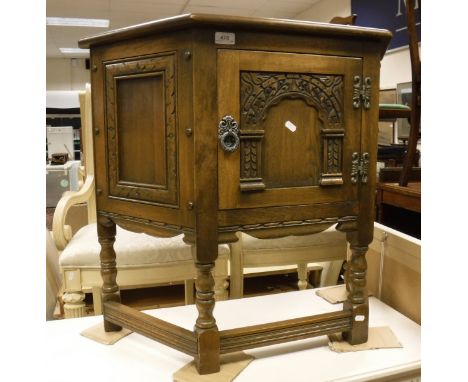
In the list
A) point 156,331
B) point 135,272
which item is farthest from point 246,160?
point 135,272

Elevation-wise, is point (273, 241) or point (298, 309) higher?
point (273, 241)

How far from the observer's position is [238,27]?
83cm

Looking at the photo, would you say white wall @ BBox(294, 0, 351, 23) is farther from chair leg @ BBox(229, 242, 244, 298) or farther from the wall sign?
chair leg @ BBox(229, 242, 244, 298)

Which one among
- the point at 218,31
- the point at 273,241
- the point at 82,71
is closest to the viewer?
the point at 218,31

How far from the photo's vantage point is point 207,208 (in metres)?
0.86

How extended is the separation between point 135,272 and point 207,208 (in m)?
0.70

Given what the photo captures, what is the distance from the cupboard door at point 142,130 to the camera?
34.9 inches

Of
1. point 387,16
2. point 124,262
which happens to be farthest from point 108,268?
point 387,16

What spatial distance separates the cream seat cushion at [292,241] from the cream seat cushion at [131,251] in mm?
109

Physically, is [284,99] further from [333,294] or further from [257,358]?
[333,294]

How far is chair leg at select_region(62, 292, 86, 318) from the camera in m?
1.43

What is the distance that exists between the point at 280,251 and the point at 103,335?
0.71 m

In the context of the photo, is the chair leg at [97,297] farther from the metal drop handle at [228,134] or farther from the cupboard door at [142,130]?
the metal drop handle at [228,134]

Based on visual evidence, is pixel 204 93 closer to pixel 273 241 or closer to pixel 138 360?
pixel 138 360
